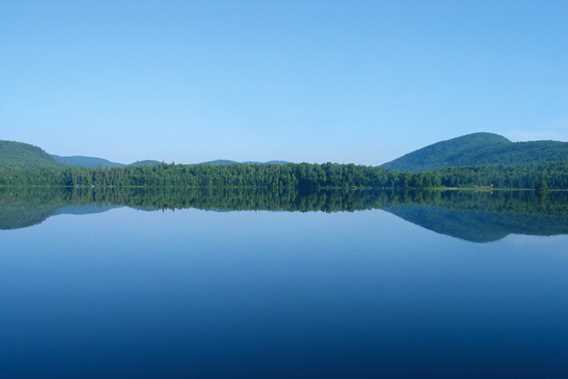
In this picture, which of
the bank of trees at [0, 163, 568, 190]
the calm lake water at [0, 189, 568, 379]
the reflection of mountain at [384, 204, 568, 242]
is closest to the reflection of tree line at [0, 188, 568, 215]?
the reflection of mountain at [384, 204, 568, 242]

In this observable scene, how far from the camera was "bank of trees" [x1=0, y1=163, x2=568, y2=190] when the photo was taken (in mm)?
105062

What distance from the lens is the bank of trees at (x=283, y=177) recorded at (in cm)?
10506

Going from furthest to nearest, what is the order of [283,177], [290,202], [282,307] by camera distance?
[283,177]
[290,202]
[282,307]

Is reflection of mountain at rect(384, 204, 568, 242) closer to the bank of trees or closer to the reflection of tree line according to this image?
the reflection of tree line

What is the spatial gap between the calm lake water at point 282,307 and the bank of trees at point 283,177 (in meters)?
81.9

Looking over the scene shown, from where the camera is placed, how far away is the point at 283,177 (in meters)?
105

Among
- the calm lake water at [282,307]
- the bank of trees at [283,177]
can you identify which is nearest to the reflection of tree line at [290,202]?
the calm lake water at [282,307]

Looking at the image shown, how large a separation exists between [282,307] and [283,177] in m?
93.3

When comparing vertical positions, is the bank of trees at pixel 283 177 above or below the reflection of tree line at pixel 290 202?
above

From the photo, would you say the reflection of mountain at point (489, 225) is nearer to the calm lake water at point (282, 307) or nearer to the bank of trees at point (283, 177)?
the calm lake water at point (282, 307)

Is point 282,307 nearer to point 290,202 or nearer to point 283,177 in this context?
point 290,202

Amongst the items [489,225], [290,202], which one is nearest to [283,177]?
[290,202]

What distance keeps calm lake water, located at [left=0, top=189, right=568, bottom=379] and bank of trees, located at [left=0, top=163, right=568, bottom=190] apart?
8189 centimetres

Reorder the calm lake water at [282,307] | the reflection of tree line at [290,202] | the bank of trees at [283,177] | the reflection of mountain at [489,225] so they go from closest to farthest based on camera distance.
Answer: the calm lake water at [282,307]
the reflection of mountain at [489,225]
the reflection of tree line at [290,202]
the bank of trees at [283,177]
